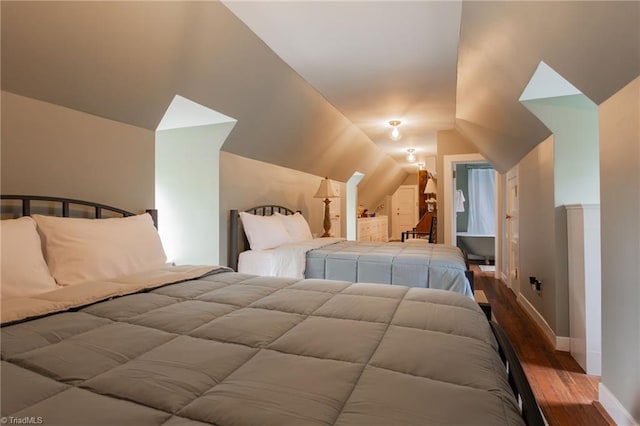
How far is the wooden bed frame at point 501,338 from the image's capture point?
745mm

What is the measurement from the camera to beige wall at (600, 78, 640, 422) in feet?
4.91

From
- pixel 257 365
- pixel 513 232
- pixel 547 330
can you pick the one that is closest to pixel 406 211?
pixel 513 232

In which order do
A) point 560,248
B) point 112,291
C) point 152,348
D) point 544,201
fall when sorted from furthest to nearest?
point 544,201
point 560,248
point 112,291
point 152,348

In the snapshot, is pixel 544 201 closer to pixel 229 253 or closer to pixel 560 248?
pixel 560 248

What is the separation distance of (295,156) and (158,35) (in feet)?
8.25

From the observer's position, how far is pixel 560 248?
253 centimetres

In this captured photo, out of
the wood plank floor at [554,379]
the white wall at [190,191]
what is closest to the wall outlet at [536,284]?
the wood plank floor at [554,379]

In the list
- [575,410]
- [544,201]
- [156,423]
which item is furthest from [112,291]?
[544,201]

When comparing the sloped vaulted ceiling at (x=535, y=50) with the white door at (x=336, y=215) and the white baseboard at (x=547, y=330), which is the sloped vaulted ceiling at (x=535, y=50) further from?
the white door at (x=336, y=215)

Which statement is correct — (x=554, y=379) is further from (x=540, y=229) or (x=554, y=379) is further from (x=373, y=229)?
(x=373, y=229)

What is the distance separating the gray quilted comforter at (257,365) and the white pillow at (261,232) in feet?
6.26

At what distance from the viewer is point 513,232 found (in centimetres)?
422

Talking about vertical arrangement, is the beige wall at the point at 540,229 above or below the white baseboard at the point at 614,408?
above

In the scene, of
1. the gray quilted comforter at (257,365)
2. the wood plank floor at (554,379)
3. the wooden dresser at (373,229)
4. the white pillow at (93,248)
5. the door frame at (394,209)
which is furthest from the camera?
the door frame at (394,209)
